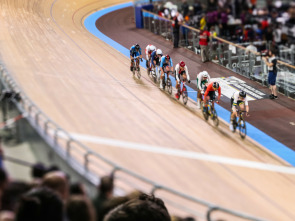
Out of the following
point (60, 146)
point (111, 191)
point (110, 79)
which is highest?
point (60, 146)

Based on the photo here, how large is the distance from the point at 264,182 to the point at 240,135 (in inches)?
65.3

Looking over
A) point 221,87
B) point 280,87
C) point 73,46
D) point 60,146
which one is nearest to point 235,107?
point 221,87

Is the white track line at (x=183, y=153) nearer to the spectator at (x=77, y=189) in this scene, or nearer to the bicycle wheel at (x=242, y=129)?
the spectator at (x=77, y=189)

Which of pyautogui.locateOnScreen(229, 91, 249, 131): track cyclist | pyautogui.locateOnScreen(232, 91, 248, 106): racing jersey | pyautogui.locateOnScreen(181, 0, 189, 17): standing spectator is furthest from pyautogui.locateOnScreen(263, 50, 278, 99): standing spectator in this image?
pyautogui.locateOnScreen(181, 0, 189, 17): standing spectator

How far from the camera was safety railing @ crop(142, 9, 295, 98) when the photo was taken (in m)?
6.45

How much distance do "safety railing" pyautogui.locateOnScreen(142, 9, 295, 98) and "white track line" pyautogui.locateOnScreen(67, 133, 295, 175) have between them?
4.90 feet

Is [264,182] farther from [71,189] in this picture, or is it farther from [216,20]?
[216,20]

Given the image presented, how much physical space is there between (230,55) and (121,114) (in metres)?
5.08

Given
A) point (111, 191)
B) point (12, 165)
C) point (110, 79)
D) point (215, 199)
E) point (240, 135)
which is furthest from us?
point (240, 135)

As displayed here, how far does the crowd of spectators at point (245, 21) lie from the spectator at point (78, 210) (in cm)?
873

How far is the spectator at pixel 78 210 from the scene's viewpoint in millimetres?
1912

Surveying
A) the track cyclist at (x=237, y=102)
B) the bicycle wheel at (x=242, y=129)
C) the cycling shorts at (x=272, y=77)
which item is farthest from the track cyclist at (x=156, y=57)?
the cycling shorts at (x=272, y=77)

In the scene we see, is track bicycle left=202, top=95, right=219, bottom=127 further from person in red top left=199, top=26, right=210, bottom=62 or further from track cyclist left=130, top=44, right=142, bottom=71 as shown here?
track cyclist left=130, top=44, right=142, bottom=71

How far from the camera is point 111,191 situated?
2.23m
